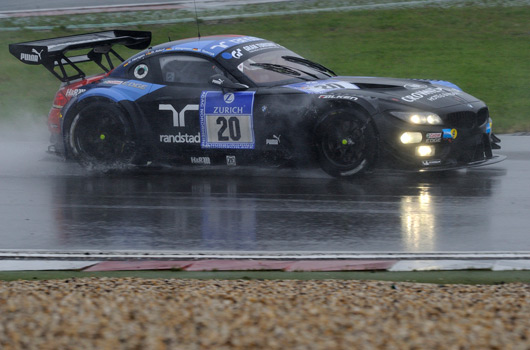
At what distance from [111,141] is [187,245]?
324 cm

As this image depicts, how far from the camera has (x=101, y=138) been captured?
30.3 feet

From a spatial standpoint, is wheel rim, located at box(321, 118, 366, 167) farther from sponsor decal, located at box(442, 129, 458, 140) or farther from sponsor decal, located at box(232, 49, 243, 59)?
sponsor decal, located at box(232, 49, 243, 59)

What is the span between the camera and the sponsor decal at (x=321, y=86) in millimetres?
8398

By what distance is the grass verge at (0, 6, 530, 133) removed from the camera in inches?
575

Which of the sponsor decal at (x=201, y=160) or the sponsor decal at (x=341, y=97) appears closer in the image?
the sponsor decal at (x=341, y=97)

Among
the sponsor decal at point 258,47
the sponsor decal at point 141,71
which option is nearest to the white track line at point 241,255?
the sponsor decal at point 141,71

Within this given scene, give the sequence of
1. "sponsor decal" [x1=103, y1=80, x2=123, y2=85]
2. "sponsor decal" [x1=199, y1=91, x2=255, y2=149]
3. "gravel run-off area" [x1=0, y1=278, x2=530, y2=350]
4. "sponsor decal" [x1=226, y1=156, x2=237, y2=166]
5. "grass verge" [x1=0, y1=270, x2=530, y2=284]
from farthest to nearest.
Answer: "sponsor decal" [x1=103, y1=80, x2=123, y2=85] < "sponsor decal" [x1=226, y1=156, x2=237, y2=166] < "sponsor decal" [x1=199, y1=91, x2=255, y2=149] < "grass verge" [x1=0, y1=270, x2=530, y2=284] < "gravel run-off area" [x1=0, y1=278, x2=530, y2=350]

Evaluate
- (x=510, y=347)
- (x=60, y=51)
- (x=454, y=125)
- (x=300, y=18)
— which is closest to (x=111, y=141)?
(x=60, y=51)

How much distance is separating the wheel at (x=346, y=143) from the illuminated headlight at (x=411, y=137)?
0.27 meters

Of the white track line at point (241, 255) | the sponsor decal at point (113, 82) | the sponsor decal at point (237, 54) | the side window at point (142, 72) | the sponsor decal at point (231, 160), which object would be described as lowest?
the white track line at point (241, 255)

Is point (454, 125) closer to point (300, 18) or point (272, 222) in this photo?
point (272, 222)

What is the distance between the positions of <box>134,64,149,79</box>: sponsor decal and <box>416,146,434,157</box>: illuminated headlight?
303cm

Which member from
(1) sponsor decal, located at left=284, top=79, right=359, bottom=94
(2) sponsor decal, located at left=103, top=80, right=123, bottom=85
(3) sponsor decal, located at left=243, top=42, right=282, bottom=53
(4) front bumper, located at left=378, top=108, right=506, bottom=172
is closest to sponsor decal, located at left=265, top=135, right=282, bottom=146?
(1) sponsor decal, located at left=284, top=79, right=359, bottom=94

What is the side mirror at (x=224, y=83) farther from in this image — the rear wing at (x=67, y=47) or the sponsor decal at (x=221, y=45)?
the rear wing at (x=67, y=47)
